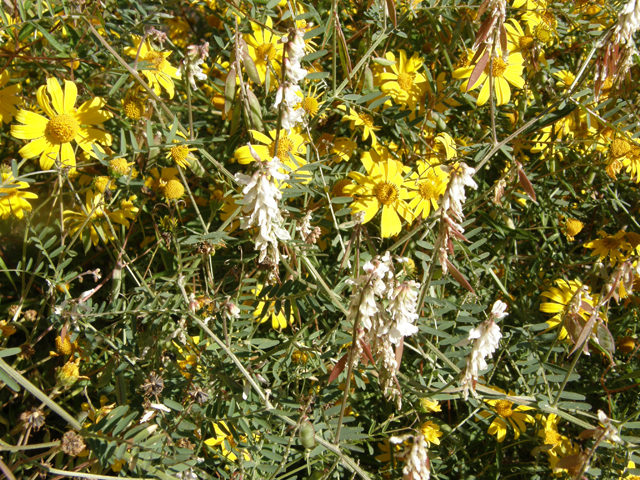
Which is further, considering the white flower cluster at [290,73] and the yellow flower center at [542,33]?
the yellow flower center at [542,33]

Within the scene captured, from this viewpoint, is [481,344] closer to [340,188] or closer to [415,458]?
[415,458]

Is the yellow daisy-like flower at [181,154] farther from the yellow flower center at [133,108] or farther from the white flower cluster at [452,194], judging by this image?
the white flower cluster at [452,194]

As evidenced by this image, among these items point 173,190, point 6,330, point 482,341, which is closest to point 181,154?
point 173,190

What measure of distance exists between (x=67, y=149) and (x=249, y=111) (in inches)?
30.8

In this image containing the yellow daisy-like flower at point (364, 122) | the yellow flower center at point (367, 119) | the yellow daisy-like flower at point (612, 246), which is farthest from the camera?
the yellow daisy-like flower at point (612, 246)

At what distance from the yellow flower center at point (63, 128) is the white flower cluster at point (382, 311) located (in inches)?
51.0

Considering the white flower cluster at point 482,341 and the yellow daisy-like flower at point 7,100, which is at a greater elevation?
the yellow daisy-like flower at point 7,100

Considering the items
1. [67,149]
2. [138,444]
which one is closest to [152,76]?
[67,149]

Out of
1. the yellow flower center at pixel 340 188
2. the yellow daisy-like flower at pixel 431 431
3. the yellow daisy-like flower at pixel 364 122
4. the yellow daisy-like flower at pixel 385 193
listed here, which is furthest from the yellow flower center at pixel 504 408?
the yellow daisy-like flower at pixel 364 122

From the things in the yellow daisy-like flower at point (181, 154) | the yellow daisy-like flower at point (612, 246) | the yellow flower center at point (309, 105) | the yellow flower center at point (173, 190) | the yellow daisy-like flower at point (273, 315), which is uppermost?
the yellow flower center at point (309, 105)

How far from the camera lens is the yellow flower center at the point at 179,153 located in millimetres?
1622

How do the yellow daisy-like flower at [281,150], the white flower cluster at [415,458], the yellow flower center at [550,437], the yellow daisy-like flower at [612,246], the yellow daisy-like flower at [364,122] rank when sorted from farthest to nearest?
the yellow daisy-like flower at [612,246]
the yellow daisy-like flower at [364,122]
the yellow flower center at [550,437]
the yellow daisy-like flower at [281,150]
the white flower cluster at [415,458]

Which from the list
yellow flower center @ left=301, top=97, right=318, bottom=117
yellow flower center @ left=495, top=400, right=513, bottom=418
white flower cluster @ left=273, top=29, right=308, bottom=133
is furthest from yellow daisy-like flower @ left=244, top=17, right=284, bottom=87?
yellow flower center @ left=495, top=400, right=513, bottom=418

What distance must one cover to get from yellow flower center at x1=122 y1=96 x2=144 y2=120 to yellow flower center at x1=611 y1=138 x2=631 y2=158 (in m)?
1.84
